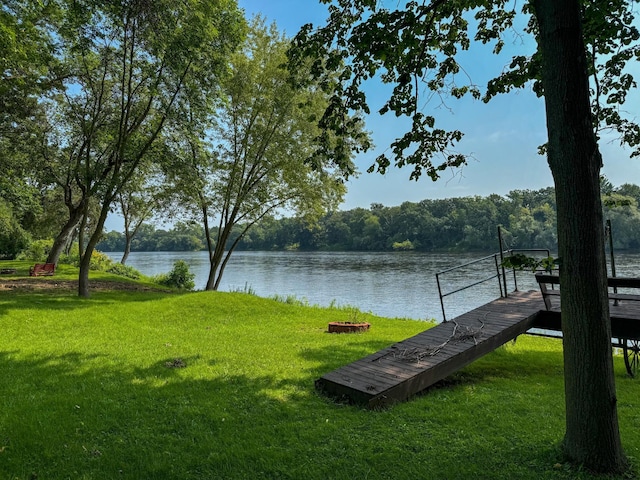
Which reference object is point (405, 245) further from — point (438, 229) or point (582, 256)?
point (582, 256)

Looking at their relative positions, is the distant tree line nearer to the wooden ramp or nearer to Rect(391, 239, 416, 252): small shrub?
Rect(391, 239, 416, 252): small shrub

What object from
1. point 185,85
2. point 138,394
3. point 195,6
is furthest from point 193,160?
point 138,394

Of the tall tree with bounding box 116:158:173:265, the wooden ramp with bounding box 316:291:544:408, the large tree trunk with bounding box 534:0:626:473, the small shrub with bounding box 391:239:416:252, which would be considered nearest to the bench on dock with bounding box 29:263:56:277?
the tall tree with bounding box 116:158:173:265

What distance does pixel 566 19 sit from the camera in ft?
10.5

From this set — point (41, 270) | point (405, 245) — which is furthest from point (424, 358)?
point (405, 245)

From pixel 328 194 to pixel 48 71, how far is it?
37.3ft

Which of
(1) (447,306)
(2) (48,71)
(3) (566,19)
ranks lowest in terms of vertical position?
(1) (447,306)

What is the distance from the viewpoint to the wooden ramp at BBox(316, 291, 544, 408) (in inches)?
190

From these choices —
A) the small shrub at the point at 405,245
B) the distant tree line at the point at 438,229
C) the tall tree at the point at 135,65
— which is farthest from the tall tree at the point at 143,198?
the small shrub at the point at 405,245

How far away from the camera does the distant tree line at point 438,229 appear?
52062 mm

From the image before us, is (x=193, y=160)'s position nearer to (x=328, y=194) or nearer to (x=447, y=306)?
(x=328, y=194)

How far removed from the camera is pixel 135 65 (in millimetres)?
11680

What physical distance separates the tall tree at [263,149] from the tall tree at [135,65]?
298 cm

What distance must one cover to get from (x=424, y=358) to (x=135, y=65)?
36.9ft
